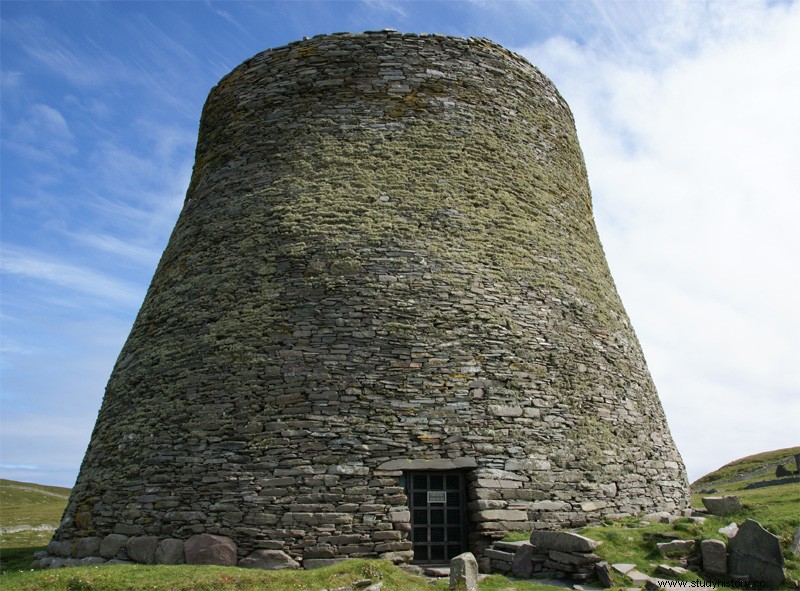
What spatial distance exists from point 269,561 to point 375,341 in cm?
413

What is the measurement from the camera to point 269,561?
10.5 metres

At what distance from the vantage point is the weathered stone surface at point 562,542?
32.1ft

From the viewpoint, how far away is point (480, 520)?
1105cm

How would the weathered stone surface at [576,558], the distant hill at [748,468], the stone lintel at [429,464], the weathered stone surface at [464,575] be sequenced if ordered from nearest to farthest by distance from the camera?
1. the weathered stone surface at [464,575]
2. the weathered stone surface at [576,558]
3. the stone lintel at [429,464]
4. the distant hill at [748,468]

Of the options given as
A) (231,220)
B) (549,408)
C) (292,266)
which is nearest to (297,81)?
(231,220)

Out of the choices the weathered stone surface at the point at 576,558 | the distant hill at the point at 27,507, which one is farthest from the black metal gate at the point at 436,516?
Answer: the distant hill at the point at 27,507

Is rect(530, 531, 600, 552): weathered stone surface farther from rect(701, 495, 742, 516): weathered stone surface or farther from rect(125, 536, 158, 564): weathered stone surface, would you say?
rect(125, 536, 158, 564): weathered stone surface

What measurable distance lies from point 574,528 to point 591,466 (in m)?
1.31

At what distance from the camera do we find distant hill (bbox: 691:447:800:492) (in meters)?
31.5

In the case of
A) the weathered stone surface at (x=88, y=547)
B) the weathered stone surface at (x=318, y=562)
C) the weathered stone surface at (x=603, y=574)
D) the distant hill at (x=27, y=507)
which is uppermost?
the distant hill at (x=27, y=507)

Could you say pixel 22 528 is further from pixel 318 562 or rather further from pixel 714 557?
pixel 714 557

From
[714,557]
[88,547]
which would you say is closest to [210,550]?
[88,547]

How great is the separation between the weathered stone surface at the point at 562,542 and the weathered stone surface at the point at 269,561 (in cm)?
385

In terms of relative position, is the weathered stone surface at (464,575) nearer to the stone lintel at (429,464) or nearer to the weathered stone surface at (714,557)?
the stone lintel at (429,464)
